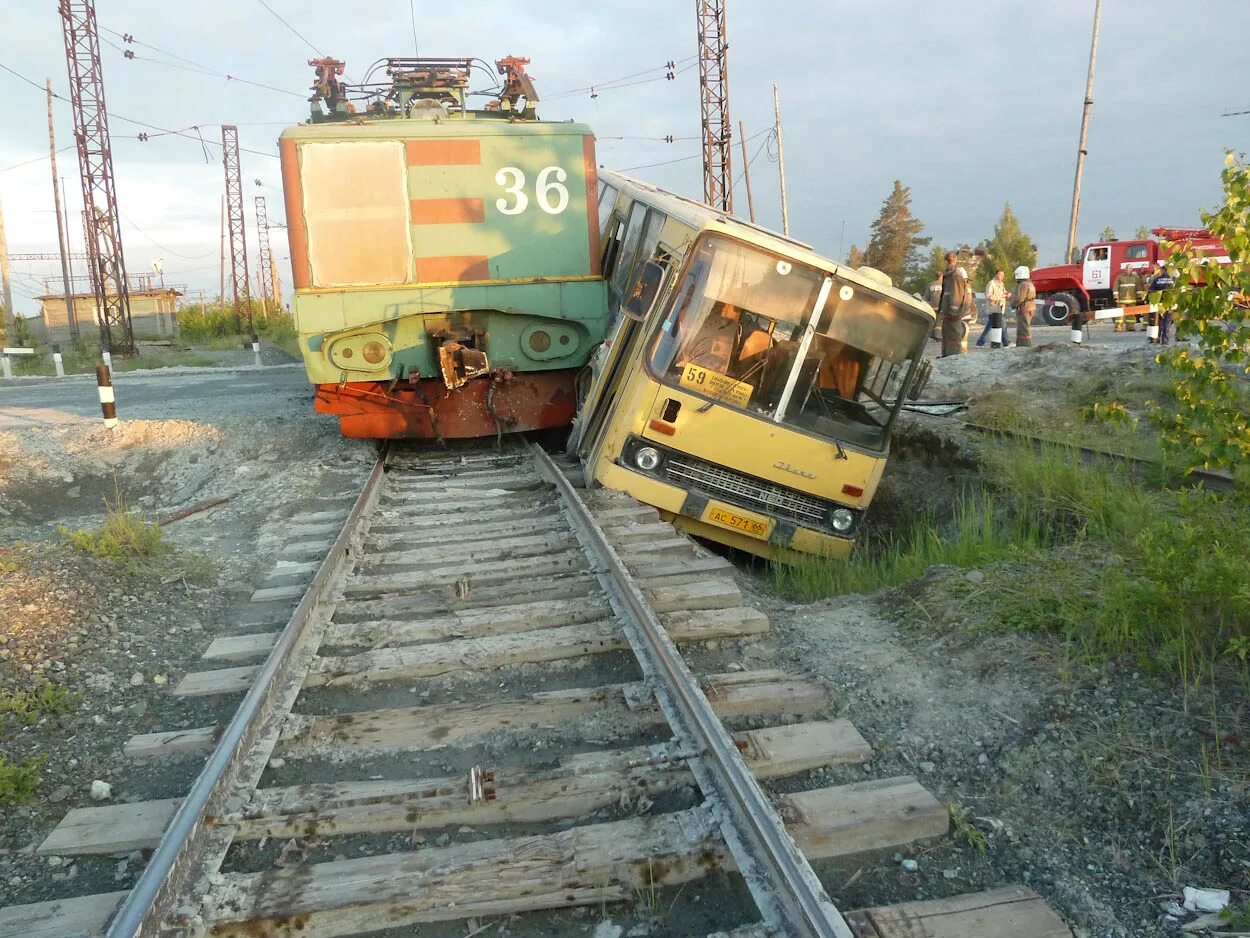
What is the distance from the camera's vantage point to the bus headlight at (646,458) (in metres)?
6.97

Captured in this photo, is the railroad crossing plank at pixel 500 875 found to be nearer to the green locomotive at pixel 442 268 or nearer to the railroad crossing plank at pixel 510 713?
the railroad crossing plank at pixel 510 713

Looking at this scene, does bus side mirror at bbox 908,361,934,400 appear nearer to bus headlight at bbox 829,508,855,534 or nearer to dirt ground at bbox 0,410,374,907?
bus headlight at bbox 829,508,855,534

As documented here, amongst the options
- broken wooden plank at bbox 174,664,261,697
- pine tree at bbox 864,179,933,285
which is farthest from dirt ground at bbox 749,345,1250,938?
pine tree at bbox 864,179,933,285

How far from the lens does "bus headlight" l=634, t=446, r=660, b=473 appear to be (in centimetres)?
697

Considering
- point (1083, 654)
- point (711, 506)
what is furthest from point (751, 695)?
point (711, 506)

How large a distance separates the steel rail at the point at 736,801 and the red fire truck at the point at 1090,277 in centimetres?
2344

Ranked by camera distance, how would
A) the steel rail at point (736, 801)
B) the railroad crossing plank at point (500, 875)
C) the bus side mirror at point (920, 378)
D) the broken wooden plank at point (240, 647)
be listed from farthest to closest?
the bus side mirror at point (920, 378)
the broken wooden plank at point (240, 647)
the railroad crossing plank at point (500, 875)
the steel rail at point (736, 801)

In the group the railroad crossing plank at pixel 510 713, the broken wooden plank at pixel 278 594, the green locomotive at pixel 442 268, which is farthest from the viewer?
the green locomotive at pixel 442 268

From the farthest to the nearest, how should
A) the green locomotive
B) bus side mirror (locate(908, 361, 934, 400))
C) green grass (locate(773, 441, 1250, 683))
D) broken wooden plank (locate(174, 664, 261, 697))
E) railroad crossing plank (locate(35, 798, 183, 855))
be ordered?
the green locomotive, bus side mirror (locate(908, 361, 934, 400)), broken wooden plank (locate(174, 664, 261, 697)), green grass (locate(773, 441, 1250, 683)), railroad crossing plank (locate(35, 798, 183, 855))

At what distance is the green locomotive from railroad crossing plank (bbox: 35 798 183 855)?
19.7ft

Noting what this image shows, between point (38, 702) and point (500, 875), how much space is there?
2576 mm

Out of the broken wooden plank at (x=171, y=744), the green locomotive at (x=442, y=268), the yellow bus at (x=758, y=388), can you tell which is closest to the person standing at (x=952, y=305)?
the green locomotive at (x=442, y=268)

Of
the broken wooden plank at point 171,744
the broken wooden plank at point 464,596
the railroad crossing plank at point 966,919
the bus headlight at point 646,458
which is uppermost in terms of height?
the bus headlight at point 646,458

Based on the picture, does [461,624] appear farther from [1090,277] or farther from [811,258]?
[1090,277]
